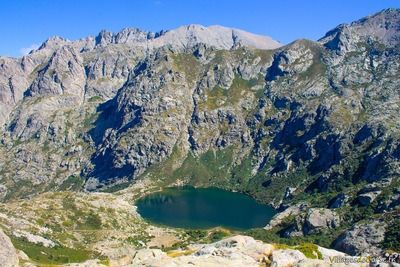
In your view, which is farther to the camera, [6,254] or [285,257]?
[6,254]

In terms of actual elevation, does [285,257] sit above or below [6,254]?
above

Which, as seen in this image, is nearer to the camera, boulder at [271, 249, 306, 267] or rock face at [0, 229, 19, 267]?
boulder at [271, 249, 306, 267]

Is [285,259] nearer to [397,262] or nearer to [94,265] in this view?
[397,262]

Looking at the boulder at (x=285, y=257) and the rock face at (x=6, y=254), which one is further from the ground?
the boulder at (x=285, y=257)

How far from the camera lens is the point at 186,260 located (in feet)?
210

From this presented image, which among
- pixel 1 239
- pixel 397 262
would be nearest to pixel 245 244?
pixel 397 262

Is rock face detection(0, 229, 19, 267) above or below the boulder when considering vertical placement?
below

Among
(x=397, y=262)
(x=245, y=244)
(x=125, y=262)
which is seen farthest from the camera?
(x=125, y=262)

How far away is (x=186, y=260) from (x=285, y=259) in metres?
12.3

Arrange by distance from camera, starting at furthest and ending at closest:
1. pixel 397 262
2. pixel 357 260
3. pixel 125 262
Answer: pixel 125 262 < pixel 357 260 < pixel 397 262

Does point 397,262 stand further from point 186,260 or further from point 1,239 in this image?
point 1,239

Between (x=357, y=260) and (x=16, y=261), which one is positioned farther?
(x=16, y=261)

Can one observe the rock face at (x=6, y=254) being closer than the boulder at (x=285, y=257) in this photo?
No

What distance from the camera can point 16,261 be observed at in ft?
395
